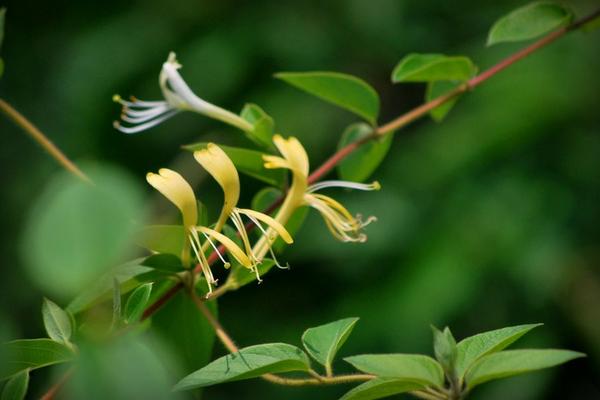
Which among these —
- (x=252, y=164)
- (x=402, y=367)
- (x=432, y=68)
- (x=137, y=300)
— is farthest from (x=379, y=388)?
(x=432, y=68)

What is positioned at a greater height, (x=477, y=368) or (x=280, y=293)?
(x=477, y=368)

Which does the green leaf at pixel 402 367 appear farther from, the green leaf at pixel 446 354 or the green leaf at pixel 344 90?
the green leaf at pixel 344 90

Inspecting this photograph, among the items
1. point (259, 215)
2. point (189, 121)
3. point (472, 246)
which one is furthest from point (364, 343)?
point (259, 215)

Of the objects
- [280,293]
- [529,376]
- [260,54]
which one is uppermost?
[260,54]

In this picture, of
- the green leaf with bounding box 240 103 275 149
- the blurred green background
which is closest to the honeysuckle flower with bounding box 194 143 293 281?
the green leaf with bounding box 240 103 275 149

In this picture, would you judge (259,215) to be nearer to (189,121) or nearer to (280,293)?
(280,293)

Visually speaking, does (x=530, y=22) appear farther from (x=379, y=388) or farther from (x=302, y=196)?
(x=379, y=388)

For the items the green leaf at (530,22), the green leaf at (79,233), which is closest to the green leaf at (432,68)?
the green leaf at (530,22)
